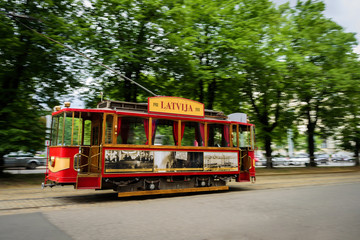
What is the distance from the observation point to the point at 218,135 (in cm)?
1208

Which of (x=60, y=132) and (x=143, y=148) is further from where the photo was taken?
(x=143, y=148)

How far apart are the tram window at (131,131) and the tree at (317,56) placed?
14.2 m

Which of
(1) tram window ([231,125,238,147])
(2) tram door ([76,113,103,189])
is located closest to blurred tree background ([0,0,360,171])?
(2) tram door ([76,113,103,189])

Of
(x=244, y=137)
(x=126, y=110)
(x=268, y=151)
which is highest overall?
(x=126, y=110)

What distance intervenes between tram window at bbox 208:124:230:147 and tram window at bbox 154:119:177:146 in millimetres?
1730

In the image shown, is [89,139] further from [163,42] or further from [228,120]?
[163,42]

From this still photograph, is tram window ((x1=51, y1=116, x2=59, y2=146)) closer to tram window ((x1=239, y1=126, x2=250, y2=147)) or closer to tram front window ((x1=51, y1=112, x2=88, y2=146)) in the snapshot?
tram front window ((x1=51, y1=112, x2=88, y2=146))

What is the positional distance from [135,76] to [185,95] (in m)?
4.16

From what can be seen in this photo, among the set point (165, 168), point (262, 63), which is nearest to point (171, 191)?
point (165, 168)

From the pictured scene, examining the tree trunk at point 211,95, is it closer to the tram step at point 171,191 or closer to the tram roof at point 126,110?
the tram roof at point 126,110

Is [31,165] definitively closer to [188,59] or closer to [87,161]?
[188,59]

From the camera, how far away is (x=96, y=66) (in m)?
16.1

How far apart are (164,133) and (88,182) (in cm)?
313

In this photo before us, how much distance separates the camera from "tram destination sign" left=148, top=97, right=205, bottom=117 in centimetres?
1043
